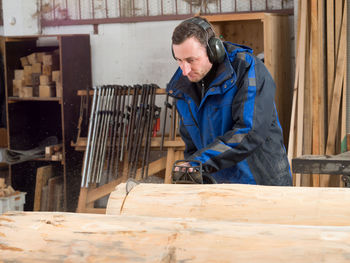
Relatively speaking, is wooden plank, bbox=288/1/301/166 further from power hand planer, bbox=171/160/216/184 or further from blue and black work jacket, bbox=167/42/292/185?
power hand planer, bbox=171/160/216/184

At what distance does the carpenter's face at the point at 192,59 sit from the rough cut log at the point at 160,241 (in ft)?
3.61

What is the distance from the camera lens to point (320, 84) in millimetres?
4836

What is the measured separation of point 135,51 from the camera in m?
6.01

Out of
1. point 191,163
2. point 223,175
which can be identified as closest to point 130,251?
point 191,163

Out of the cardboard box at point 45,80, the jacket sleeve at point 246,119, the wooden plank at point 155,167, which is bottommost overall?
the wooden plank at point 155,167

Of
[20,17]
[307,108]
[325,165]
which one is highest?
[20,17]

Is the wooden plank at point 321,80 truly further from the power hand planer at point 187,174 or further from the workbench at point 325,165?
the power hand planer at point 187,174

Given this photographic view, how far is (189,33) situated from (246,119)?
50 centimetres

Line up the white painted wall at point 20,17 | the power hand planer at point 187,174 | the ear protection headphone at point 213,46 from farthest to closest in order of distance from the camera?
the white painted wall at point 20,17, the ear protection headphone at point 213,46, the power hand planer at point 187,174

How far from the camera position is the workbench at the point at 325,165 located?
274 centimetres

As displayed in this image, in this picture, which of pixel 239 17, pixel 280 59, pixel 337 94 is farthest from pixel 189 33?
pixel 280 59

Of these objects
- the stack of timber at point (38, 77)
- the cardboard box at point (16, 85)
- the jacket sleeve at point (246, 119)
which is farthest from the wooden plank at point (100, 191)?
the jacket sleeve at point (246, 119)

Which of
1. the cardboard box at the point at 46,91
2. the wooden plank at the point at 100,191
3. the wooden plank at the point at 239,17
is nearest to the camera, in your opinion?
the wooden plank at the point at 239,17

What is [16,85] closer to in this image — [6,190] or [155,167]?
[6,190]
